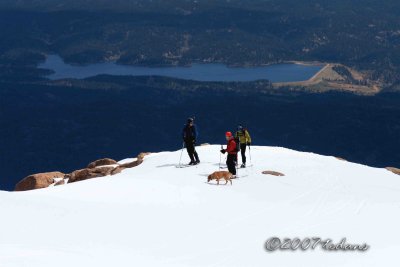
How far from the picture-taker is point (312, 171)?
33.4 meters

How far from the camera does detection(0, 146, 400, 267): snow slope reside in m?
16.6

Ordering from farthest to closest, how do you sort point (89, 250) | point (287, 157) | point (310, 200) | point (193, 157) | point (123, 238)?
point (287, 157) → point (193, 157) → point (310, 200) → point (123, 238) → point (89, 250)

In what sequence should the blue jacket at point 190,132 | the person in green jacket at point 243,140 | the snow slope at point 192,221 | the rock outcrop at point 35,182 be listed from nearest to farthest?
1. the snow slope at point 192,221
2. the blue jacket at point 190,132
3. the person in green jacket at point 243,140
4. the rock outcrop at point 35,182

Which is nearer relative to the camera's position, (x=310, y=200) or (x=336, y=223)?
(x=336, y=223)

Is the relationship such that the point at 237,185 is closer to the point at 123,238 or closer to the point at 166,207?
the point at 166,207

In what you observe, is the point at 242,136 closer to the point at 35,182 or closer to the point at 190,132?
the point at 190,132

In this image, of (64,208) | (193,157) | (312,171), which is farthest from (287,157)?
(64,208)

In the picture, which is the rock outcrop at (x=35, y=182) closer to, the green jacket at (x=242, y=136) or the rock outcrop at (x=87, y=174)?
the rock outcrop at (x=87, y=174)

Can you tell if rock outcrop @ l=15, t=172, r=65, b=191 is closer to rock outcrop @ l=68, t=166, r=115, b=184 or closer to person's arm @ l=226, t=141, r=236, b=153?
rock outcrop @ l=68, t=166, r=115, b=184

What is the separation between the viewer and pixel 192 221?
66.7ft

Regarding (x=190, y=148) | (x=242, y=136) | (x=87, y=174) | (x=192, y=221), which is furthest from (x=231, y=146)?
(x=87, y=174)

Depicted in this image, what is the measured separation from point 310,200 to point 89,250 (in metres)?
11.3

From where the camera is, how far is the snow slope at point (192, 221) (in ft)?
54.4

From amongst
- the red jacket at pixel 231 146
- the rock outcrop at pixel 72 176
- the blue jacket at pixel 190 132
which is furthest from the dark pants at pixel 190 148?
the rock outcrop at pixel 72 176
